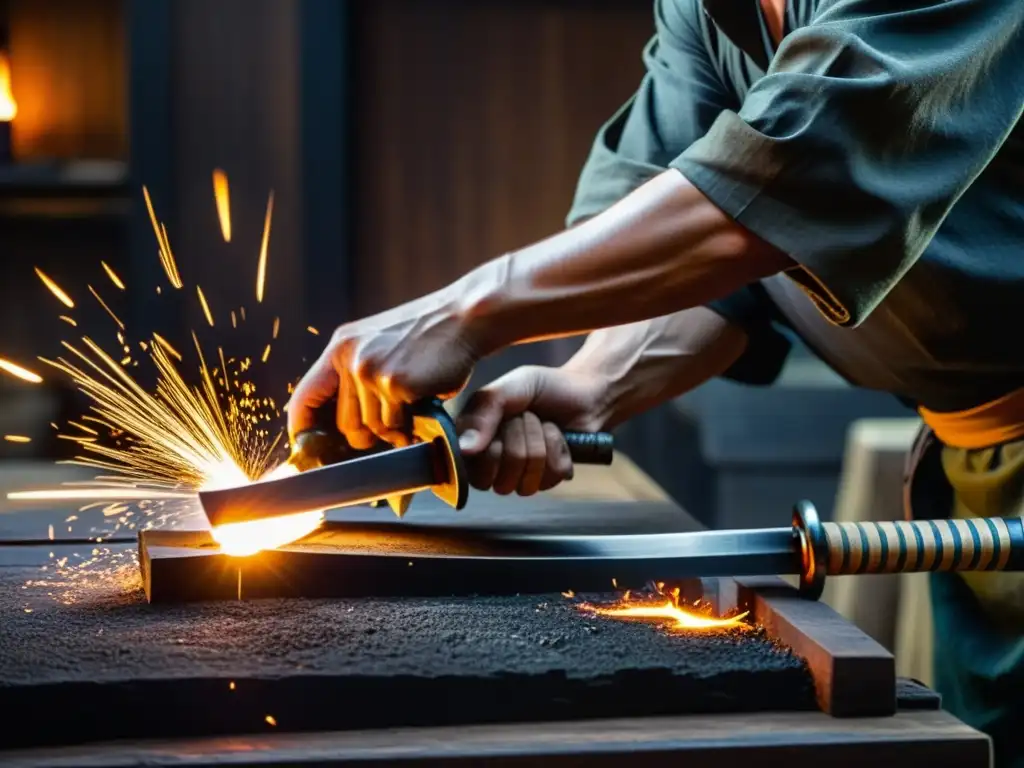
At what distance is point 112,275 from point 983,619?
175 centimetres

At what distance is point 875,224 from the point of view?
71 cm

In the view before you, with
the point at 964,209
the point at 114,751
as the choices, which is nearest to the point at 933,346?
the point at 964,209

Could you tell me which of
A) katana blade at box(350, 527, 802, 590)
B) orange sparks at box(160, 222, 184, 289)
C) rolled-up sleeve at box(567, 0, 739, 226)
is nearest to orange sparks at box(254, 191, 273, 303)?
orange sparks at box(160, 222, 184, 289)

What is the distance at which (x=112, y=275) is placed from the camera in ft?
7.27

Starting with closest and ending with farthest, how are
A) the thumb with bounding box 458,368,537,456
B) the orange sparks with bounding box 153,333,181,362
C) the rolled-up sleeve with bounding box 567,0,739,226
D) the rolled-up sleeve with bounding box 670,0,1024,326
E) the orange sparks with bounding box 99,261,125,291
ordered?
1. the rolled-up sleeve with bounding box 670,0,1024,326
2. the thumb with bounding box 458,368,537,456
3. the rolled-up sleeve with bounding box 567,0,739,226
4. the orange sparks with bounding box 153,333,181,362
5. the orange sparks with bounding box 99,261,125,291

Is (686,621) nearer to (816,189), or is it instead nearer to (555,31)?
(816,189)

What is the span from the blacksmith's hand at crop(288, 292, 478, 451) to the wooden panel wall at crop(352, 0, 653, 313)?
1334 millimetres

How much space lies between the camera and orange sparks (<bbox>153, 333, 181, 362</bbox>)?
2039 mm

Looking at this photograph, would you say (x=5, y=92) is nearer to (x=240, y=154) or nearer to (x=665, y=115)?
(x=240, y=154)

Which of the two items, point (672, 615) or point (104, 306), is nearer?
point (672, 615)

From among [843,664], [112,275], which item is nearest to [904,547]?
[843,664]

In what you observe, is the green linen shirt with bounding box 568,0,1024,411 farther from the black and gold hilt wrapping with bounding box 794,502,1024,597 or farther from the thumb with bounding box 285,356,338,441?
the thumb with bounding box 285,356,338,441

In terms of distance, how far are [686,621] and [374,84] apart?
1.63 metres

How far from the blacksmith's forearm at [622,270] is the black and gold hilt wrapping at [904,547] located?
0.55 ft
